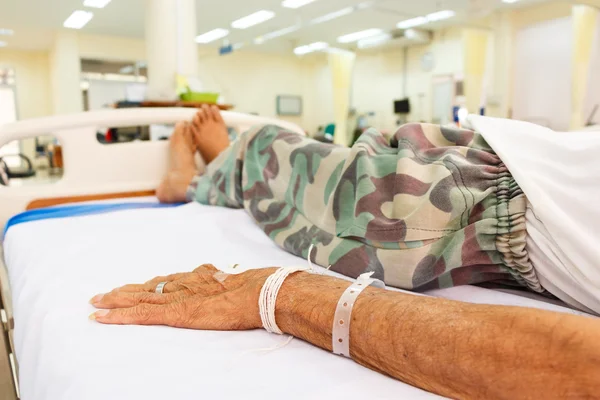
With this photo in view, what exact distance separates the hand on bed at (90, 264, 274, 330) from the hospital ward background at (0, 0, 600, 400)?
0.08 ft

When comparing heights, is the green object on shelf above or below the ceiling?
below

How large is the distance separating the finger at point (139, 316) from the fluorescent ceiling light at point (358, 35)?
9.77 metres

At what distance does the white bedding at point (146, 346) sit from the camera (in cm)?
50

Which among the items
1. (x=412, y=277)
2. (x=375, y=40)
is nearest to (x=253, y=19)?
(x=375, y=40)

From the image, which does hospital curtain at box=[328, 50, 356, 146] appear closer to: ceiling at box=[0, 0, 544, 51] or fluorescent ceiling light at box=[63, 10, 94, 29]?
ceiling at box=[0, 0, 544, 51]

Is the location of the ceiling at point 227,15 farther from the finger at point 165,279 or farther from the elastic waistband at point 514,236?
the finger at point 165,279

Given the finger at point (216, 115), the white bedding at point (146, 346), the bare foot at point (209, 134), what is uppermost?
the finger at point (216, 115)

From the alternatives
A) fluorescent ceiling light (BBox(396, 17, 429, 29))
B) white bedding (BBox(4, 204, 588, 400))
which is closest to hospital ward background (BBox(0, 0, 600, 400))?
white bedding (BBox(4, 204, 588, 400))

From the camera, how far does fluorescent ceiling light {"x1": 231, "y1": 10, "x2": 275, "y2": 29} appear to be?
8055mm

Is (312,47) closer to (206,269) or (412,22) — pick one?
(412,22)

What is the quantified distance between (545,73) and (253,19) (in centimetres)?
532

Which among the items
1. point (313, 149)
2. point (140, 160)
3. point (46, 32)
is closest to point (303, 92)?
point (46, 32)

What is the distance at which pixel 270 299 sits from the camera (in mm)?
658

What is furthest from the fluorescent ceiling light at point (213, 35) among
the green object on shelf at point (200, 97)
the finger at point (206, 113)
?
the finger at point (206, 113)
